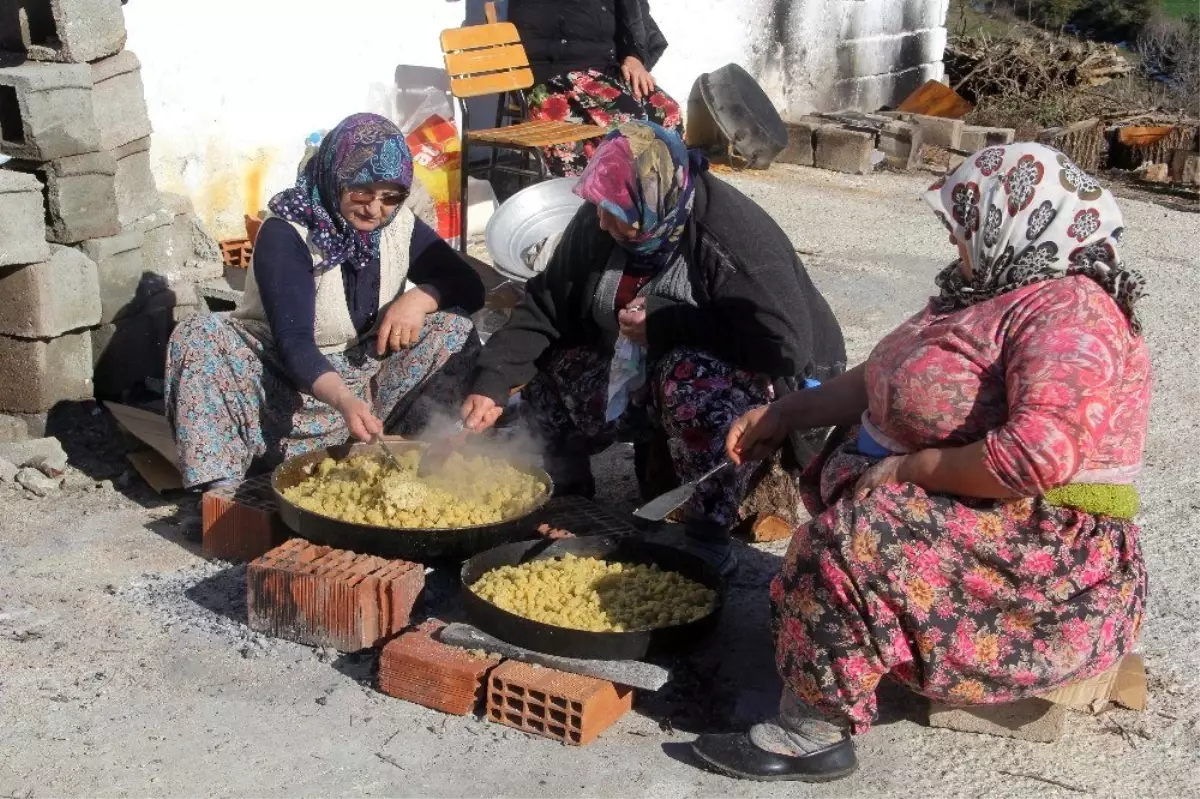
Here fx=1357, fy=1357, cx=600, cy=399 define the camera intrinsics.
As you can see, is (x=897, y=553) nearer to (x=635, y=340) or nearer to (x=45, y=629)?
(x=635, y=340)

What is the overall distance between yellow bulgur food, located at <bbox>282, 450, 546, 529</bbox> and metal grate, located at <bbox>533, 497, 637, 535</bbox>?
0.13 m

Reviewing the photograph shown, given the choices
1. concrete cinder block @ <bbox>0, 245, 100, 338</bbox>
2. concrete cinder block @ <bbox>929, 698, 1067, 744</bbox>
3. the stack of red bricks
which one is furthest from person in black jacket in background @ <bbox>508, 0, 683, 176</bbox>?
concrete cinder block @ <bbox>929, 698, 1067, 744</bbox>

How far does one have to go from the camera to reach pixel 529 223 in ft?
19.6

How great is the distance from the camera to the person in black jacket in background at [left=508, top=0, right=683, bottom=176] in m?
7.66

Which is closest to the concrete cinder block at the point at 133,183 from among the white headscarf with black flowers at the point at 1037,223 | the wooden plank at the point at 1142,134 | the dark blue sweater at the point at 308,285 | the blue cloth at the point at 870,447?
the dark blue sweater at the point at 308,285

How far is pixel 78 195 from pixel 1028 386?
3.65 m

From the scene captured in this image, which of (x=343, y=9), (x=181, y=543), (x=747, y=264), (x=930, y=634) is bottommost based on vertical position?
(x=181, y=543)

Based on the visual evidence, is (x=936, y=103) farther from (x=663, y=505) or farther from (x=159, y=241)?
(x=663, y=505)

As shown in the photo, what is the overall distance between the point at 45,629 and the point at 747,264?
2193mm

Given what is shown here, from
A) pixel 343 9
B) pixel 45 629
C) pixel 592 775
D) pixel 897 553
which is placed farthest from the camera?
Result: pixel 343 9

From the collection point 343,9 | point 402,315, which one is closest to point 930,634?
point 402,315

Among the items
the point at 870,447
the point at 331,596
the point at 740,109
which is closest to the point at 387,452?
the point at 331,596

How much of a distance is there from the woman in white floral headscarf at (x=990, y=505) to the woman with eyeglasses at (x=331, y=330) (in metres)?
1.60

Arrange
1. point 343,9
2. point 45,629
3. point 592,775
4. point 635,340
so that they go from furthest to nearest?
1. point 343,9
2. point 635,340
3. point 45,629
4. point 592,775
